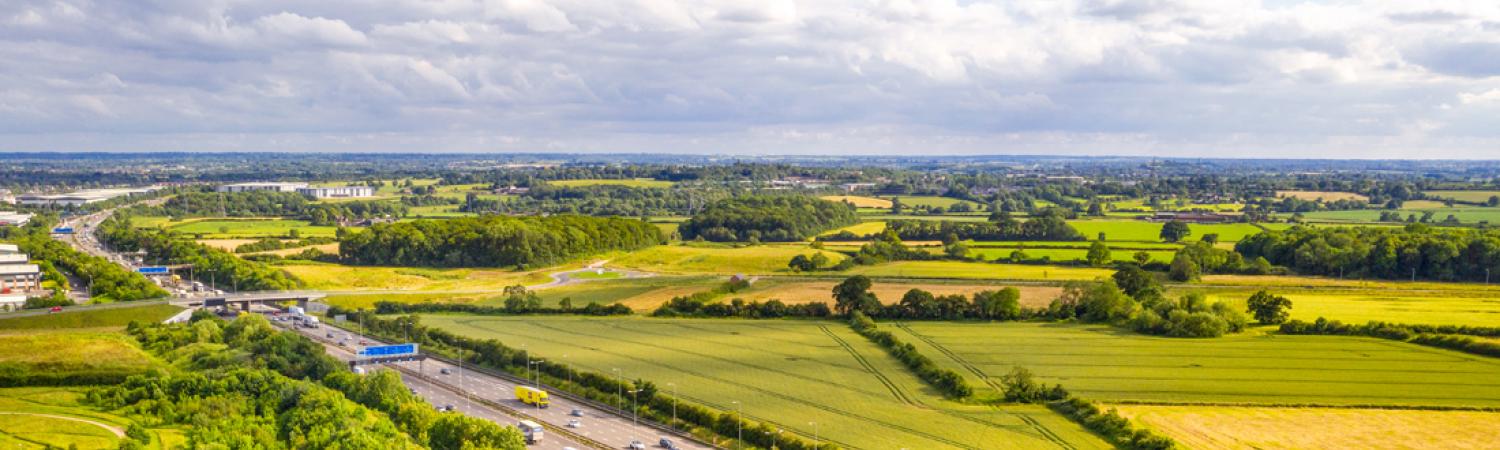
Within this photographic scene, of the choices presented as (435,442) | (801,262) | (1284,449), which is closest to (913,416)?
(1284,449)

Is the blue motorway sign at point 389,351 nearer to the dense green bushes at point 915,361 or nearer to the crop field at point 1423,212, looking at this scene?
the dense green bushes at point 915,361

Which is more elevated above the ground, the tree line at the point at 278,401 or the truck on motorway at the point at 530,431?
the tree line at the point at 278,401

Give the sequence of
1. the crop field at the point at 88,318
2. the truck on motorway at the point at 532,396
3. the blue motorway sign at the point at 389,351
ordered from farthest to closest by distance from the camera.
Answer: the crop field at the point at 88,318 → the blue motorway sign at the point at 389,351 → the truck on motorway at the point at 532,396

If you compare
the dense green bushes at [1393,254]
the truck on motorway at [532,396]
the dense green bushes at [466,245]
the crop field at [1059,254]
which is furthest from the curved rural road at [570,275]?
the dense green bushes at [1393,254]

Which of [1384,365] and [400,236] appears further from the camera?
[400,236]

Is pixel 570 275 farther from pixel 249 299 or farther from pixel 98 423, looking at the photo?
pixel 98 423

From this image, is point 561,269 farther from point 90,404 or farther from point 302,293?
point 90,404

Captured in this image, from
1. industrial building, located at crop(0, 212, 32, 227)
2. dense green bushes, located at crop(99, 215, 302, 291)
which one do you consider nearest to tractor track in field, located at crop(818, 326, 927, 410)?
dense green bushes, located at crop(99, 215, 302, 291)

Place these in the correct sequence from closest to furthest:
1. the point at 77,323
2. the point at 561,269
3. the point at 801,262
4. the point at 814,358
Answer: the point at 814,358 → the point at 77,323 → the point at 801,262 → the point at 561,269
